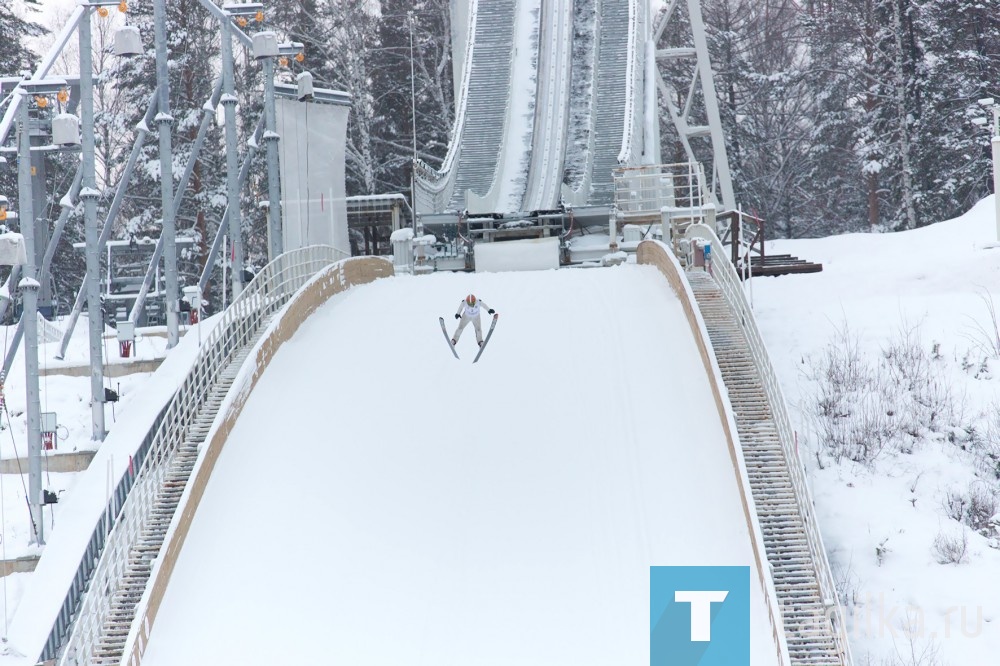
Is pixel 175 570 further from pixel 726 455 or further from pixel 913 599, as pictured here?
pixel 913 599

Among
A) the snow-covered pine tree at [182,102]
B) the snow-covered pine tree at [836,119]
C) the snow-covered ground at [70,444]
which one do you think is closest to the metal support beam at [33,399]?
the snow-covered ground at [70,444]

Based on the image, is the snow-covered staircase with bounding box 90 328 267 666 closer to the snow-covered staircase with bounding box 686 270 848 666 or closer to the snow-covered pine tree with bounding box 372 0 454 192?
the snow-covered staircase with bounding box 686 270 848 666

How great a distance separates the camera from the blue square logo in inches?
465

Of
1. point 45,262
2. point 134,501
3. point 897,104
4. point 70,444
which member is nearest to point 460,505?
point 134,501

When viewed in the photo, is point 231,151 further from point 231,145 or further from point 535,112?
point 535,112

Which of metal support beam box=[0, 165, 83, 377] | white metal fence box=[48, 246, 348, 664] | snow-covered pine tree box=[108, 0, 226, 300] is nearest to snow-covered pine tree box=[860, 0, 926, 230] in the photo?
snow-covered pine tree box=[108, 0, 226, 300]

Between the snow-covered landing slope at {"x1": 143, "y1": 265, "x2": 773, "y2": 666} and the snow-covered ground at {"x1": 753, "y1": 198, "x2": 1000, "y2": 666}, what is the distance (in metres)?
1.47

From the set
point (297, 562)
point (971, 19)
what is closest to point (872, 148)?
point (971, 19)

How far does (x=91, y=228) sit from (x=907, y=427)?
34.5 feet

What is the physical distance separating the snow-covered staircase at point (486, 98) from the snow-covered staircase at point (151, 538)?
1562cm

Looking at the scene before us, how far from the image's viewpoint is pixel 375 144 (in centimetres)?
4253

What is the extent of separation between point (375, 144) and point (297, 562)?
30376mm

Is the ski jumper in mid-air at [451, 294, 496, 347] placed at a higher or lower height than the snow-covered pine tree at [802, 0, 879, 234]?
lower

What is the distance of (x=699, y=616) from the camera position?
40.1ft
